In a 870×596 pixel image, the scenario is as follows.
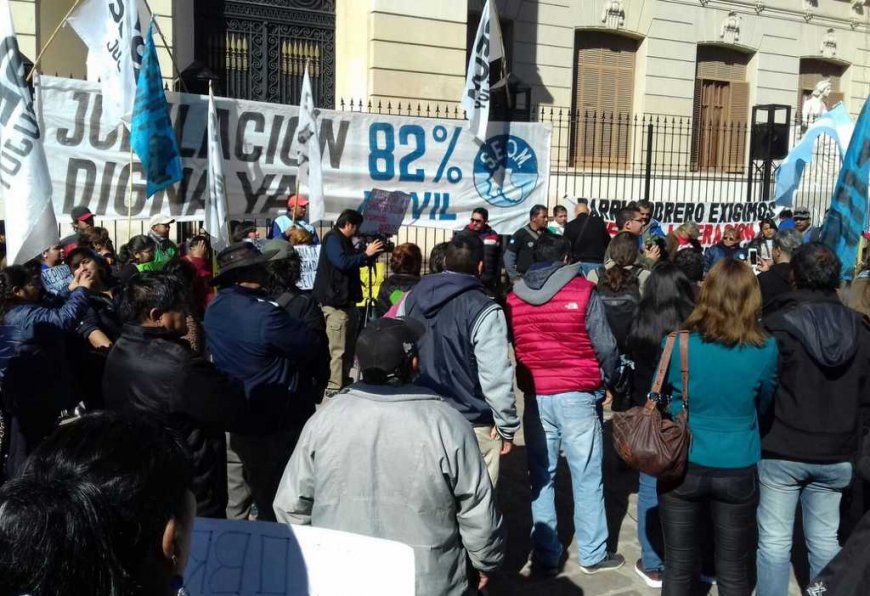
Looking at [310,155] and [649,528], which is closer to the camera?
[649,528]

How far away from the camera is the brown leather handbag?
11.9 feet

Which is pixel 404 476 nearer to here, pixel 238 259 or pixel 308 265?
pixel 238 259

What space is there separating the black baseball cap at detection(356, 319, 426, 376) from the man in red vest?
5.33 ft

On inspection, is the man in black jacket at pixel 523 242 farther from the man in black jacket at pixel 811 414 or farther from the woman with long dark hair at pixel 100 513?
the woman with long dark hair at pixel 100 513

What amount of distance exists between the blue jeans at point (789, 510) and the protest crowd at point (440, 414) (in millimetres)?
10

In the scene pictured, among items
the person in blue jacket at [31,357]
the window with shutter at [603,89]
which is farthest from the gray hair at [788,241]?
the window with shutter at [603,89]

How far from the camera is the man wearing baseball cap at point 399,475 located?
2.78 m

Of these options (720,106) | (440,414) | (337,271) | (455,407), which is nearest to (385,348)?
(440,414)

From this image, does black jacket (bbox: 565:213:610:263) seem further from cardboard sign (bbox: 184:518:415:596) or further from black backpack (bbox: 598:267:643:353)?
cardboard sign (bbox: 184:518:415:596)

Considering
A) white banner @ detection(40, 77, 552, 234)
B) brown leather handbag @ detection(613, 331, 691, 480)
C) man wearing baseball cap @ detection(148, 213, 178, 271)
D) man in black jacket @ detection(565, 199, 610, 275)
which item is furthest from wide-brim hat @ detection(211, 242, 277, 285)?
man in black jacket @ detection(565, 199, 610, 275)

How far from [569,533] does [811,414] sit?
1.93 m

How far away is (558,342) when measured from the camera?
15.0 feet

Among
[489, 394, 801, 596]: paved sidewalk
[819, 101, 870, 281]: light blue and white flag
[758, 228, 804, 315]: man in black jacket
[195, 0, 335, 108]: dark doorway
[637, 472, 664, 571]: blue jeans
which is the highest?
[195, 0, 335, 108]: dark doorway

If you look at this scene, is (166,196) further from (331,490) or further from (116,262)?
(331,490)
